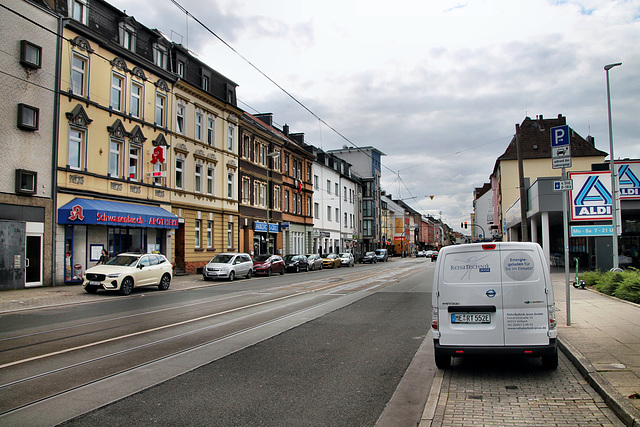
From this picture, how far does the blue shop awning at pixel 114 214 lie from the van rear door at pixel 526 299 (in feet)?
67.1

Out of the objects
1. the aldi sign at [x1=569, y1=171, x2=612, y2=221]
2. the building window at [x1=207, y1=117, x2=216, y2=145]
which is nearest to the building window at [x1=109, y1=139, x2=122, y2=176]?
the building window at [x1=207, y1=117, x2=216, y2=145]

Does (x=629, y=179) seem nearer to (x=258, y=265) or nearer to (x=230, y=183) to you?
(x=258, y=265)

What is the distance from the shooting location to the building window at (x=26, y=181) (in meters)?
20.2

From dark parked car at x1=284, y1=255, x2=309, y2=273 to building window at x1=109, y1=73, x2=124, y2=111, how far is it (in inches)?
698

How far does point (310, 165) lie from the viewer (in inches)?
2245

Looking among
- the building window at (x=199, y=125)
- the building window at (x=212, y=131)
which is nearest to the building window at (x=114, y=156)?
the building window at (x=199, y=125)

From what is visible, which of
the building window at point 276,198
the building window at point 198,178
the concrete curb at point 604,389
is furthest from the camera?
the building window at point 276,198

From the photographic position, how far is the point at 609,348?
7.55m

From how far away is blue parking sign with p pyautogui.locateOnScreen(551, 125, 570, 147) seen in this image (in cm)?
1000

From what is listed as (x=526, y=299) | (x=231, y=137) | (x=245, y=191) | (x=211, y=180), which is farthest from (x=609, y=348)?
(x=245, y=191)

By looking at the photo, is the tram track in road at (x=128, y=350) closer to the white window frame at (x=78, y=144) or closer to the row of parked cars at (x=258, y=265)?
the white window frame at (x=78, y=144)

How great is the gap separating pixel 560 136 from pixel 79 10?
896 inches

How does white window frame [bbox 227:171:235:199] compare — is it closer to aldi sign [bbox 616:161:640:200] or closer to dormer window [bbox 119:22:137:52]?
dormer window [bbox 119:22:137:52]

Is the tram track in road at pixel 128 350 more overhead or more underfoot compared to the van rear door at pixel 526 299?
more underfoot
